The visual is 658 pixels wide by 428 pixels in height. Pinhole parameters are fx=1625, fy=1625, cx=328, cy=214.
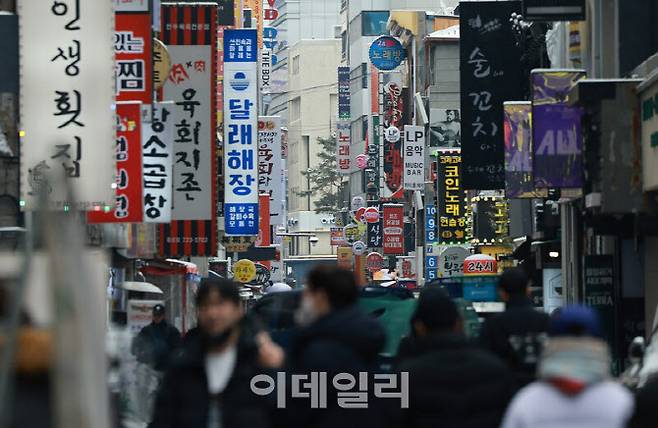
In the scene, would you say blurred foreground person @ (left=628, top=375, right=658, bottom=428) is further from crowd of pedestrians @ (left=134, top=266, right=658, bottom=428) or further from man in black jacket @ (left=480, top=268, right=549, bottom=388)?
man in black jacket @ (left=480, top=268, right=549, bottom=388)

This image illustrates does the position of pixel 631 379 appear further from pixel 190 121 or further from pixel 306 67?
pixel 306 67

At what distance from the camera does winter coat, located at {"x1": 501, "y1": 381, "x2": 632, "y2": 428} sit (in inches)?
259

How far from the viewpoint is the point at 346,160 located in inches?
4727

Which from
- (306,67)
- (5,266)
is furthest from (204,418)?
(306,67)

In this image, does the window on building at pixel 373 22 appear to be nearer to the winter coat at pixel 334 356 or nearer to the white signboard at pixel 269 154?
the white signboard at pixel 269 154

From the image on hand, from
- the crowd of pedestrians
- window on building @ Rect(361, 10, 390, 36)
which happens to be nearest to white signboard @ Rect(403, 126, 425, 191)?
window on building @ Rect(361, 10, 390, 36)

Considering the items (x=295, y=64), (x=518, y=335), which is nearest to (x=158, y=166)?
(x=518, y=335)

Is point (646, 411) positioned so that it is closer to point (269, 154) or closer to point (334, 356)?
point (334, 356)

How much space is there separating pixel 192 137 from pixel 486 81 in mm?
6389

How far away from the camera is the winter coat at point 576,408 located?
6570mm

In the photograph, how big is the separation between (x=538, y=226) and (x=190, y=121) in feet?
33.8

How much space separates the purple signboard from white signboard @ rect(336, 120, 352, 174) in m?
94.4

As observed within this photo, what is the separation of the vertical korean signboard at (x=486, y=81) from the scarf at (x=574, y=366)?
24516 mm

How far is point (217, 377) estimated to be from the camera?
24.7 feet
